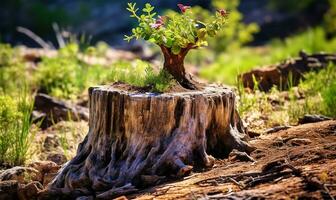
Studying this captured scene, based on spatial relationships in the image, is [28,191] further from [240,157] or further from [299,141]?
[299,141]

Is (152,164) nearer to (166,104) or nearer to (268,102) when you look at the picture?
(166,104)

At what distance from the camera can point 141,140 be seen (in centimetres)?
407

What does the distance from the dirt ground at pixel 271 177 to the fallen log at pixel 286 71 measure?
3.07 meters

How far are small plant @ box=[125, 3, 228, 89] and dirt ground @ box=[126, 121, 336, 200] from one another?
2.44 feet

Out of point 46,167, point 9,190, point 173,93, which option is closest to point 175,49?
point 173,93

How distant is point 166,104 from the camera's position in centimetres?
402

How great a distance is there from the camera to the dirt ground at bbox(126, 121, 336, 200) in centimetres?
344

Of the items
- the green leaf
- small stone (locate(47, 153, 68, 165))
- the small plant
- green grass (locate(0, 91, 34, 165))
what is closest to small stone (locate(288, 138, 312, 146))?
the small plant

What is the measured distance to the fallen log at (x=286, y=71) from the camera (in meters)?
7.50

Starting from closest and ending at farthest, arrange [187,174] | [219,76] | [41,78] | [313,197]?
[313,197]
[187,174]
[41,78]
[219,76]

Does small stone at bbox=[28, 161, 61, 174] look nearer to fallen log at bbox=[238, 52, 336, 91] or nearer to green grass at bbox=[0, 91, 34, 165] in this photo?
green grass at bbox=[0, 91, 34, 165]

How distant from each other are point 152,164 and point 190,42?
954mm

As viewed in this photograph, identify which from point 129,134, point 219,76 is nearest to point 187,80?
point 129,134

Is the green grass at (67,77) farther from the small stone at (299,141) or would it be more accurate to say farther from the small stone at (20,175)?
the small stone at (299,141)
